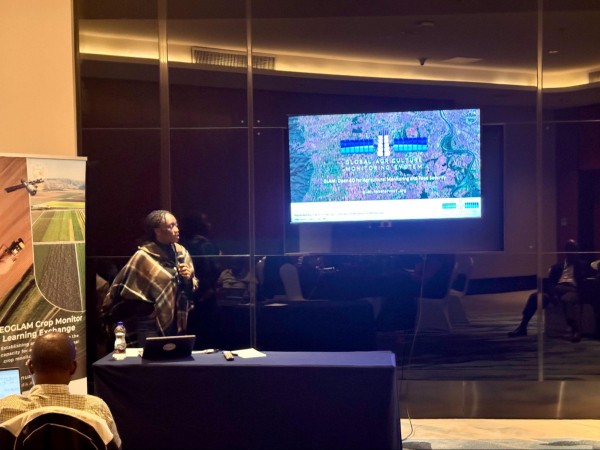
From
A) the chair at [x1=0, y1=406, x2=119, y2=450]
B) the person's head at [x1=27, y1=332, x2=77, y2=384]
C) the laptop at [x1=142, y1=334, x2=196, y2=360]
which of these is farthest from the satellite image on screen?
the chair at [x1=0, y1=406, x2=119, y2=450]

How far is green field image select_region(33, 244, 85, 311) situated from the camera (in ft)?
16.3

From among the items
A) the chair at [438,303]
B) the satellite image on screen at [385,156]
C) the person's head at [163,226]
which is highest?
the satellite image on screen at [385,156]

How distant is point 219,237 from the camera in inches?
228

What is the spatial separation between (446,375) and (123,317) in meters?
2.47

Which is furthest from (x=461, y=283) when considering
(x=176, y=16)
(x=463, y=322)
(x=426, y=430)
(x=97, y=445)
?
(x=97, y=445)

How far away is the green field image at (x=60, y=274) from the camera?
4.97 m

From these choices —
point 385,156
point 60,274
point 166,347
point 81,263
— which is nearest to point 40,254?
point 60,274

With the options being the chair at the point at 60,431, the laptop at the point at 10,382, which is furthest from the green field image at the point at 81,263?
the chair at the point at 60,431

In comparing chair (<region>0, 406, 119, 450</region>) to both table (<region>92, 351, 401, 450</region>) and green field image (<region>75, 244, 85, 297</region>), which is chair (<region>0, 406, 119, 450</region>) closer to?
table (<region>92, 351, 401, 450</region>)

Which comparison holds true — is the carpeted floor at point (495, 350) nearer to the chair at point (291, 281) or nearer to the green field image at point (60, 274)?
the chair at point (291, 281)

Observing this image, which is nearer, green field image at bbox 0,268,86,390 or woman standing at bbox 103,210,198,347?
green field image at bbox 0,268,86,390

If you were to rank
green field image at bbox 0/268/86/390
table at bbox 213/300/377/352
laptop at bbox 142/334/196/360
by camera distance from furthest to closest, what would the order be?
table at bbox 213/300/377/352
green field image at bbox 0/268/86/390
laptop at bbox 142/334/196/360

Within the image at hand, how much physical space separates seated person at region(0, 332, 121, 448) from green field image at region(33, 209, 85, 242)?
258 cm

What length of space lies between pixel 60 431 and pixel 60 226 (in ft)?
9.80
